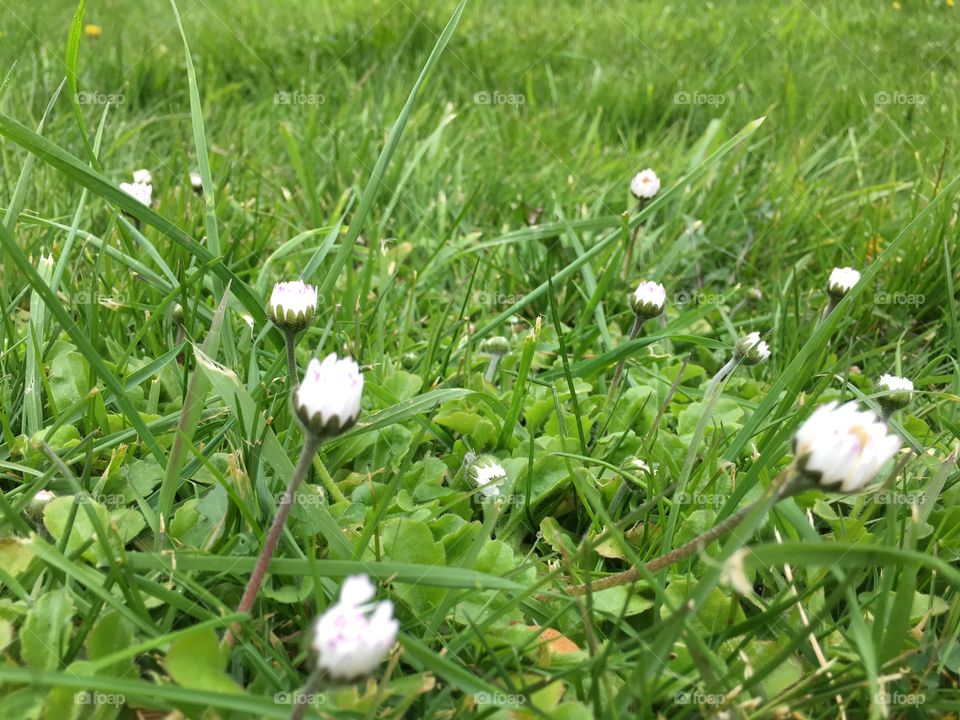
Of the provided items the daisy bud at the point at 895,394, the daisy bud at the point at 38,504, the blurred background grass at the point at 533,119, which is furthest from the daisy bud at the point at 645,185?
the daisy bud at the point at 38,504

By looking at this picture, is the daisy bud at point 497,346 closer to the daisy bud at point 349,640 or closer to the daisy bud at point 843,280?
the daisy bud at point 843,280

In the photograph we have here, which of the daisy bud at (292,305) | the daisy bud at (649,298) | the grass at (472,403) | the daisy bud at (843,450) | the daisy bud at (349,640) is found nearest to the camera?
the daisy bud at (349,640)

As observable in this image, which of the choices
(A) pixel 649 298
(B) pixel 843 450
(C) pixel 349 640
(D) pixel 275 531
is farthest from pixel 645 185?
(C) pixel 349 640

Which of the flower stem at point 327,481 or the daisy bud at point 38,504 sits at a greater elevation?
the daisy bud at point 38,504

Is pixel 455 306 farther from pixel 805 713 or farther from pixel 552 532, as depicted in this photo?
pixel 805 713

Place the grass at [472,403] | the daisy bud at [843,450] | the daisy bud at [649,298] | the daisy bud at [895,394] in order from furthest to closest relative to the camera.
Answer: the daisy bud at [649,298], the daisy bud at [895,394], the grass at [472,403], the daisy bud at [843,450]

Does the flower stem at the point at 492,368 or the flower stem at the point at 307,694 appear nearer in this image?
the flower stem at the point at 307,694

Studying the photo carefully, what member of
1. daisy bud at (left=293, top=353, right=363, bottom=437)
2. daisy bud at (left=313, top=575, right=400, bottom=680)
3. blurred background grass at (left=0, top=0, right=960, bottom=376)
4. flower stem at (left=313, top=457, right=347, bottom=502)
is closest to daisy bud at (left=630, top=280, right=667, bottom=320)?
blurred background grass at (left=0, top=0, right=960, bottom=376)

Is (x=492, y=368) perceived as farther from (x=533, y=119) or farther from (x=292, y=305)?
(x=533, y=119)
